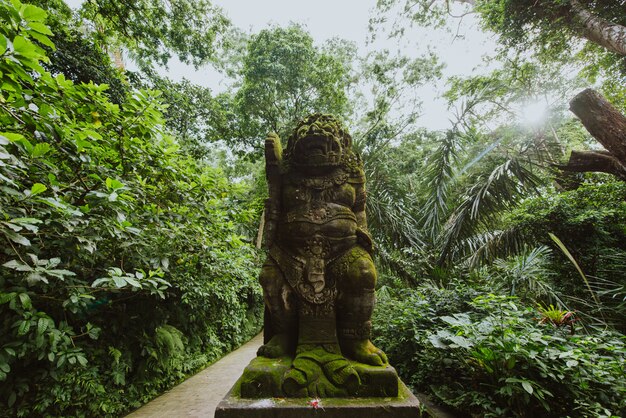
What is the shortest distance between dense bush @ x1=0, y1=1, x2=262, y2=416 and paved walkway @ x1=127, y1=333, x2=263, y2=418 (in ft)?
0.58

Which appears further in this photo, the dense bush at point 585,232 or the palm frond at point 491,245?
the palm frond at point 491,245

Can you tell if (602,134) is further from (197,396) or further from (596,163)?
(197,396)

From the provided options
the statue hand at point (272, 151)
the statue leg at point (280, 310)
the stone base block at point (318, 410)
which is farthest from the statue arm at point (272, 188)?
the stone base block at point (318, 410)

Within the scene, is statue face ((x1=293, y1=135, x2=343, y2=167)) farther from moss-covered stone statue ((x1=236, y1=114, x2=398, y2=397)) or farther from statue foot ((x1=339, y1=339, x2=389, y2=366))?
statue foot ((x1=339, y1=339, x2=389, y2=366))

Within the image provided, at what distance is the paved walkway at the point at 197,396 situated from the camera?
3.01 m

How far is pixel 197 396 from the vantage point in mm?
3508

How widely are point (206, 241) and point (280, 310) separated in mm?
1545

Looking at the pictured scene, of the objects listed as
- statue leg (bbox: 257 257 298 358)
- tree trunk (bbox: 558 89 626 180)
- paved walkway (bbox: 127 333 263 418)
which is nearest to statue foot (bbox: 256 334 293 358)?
statue leg (bbox: 257 257 298 358)

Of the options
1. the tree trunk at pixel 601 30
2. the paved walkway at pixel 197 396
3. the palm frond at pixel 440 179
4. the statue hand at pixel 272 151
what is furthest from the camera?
the palm frond at pixel 440 179

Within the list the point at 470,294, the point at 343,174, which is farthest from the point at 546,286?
the point at 343,174

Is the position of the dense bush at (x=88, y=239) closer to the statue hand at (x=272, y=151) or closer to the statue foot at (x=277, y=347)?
the statue foot at (x=277, y=347)

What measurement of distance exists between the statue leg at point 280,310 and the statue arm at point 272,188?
28 centimetres

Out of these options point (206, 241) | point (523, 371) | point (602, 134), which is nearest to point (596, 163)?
point (602, 134)

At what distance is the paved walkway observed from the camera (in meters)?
3.01
